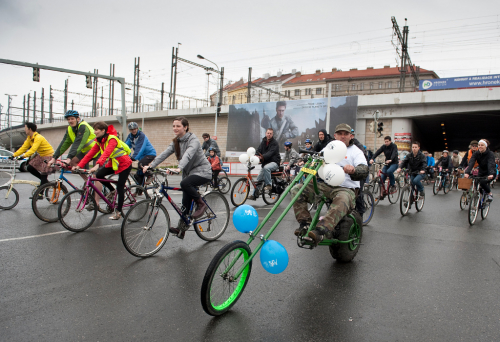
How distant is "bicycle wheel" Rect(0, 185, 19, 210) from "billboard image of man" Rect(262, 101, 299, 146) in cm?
2380

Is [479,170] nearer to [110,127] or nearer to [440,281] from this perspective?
[440,281]

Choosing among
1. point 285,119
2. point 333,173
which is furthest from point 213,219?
point 285,119

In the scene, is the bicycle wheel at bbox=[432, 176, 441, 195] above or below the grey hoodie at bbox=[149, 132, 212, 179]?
below

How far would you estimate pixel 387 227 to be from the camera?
709 centimetres

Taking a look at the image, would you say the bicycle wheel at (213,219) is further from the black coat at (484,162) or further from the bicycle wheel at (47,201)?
the black coat at (484,162)

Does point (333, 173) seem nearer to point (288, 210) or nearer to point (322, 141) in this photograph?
point (288, 210)

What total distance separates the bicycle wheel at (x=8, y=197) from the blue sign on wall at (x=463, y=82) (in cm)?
2510

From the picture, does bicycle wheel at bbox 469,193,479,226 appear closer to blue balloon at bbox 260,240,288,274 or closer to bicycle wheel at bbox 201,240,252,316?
blue balloon at bbox 260,240,288,274

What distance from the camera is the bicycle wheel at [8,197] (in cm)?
751

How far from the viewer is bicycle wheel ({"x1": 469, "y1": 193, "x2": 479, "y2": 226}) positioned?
7.73 m

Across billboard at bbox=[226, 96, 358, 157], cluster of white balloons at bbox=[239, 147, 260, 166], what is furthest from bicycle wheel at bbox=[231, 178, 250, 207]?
billboard at bbox=[226, 96, 358, 157]

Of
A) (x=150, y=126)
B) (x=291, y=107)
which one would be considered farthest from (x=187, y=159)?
(x=150, y=126)

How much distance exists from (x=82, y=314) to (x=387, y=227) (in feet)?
19.2

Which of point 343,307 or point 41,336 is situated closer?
point 41,336
